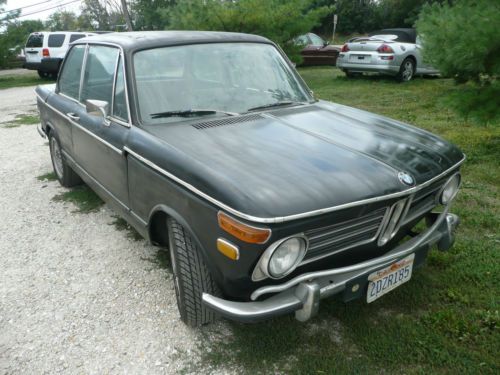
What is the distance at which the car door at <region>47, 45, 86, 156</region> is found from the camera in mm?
4227

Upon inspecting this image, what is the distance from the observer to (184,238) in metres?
2.53

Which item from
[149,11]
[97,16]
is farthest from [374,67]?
[97,16]

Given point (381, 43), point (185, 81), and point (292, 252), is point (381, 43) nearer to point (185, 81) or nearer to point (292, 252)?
point (185, 81)

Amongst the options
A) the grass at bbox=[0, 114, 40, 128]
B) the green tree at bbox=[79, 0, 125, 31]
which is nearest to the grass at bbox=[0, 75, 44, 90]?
the grass at bbox=[0, 114, 40, 128]

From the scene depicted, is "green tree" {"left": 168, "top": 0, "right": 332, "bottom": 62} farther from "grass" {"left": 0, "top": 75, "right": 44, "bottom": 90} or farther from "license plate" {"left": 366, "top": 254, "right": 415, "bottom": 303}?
"license plate" {"left": 366, "top": 254, "right": 415, "bottom": 303}

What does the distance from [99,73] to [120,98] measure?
0.75 m

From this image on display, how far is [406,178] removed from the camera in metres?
2.44

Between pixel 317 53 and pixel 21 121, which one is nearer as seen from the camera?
pixel 21 121

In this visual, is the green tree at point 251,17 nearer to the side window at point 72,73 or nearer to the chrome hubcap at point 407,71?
the chrome hubcap at point 407,71

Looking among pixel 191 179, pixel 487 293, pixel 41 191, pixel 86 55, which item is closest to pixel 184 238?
pixel 191 179

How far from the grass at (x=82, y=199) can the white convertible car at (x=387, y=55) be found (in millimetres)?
8581

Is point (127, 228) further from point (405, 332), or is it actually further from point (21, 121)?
point (21, 121)

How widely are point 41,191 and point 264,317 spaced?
4060 mm

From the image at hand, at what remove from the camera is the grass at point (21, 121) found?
9.18 meters
